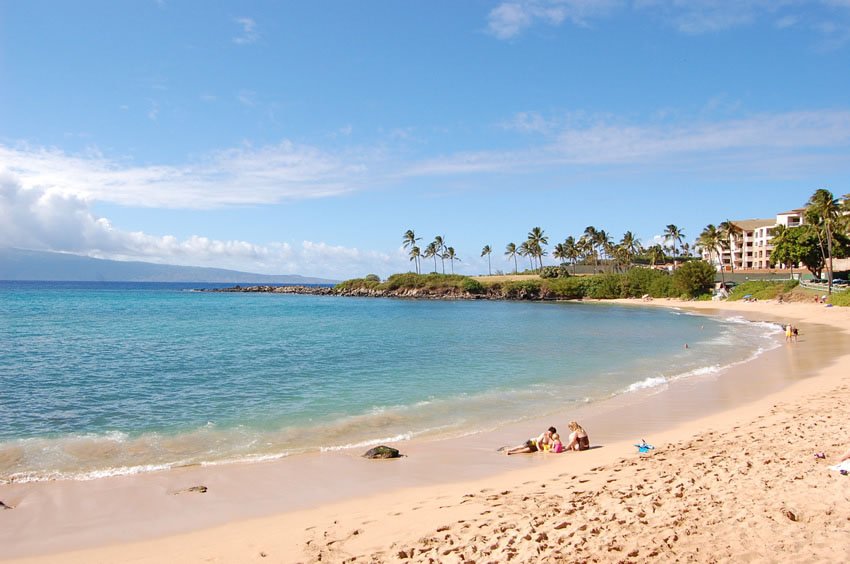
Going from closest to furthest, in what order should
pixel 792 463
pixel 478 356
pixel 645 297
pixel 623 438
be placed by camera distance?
pixel 792 463
pixel 623 438
pixel 478 356
pixel 645 297

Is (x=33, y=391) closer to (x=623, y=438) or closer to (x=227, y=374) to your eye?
(x=227, y=374)

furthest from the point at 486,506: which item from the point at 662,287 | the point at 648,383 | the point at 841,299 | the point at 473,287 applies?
the point at 473,287

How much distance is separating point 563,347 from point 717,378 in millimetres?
11732

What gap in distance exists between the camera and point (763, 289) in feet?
247

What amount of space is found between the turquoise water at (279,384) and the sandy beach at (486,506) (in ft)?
6.15

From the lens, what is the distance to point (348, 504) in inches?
375

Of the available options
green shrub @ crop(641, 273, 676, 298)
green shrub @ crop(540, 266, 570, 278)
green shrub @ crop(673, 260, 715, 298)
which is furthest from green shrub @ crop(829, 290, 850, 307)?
green shrub @ crop(540, 266, 570, 278)

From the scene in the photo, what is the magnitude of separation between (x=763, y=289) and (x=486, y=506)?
266 feet

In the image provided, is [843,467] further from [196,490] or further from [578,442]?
[196,490]

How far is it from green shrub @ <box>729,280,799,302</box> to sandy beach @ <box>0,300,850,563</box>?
66.2 m

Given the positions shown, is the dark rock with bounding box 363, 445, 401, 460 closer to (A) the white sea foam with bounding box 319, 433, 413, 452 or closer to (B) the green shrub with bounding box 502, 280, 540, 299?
(A) the white sea foam with bounding box 319, 433, 413, 452

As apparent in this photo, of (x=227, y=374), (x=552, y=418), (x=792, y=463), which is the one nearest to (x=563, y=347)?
(x=552, y=418)

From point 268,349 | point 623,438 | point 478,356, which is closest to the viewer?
point 623,438

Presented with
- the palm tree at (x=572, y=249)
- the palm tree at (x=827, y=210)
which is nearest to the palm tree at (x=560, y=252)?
the palm tree at (x=572, y=249)
